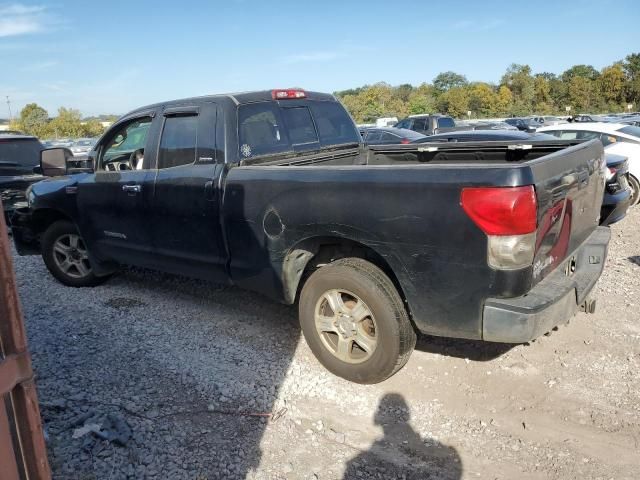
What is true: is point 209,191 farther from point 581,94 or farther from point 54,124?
point 581,94

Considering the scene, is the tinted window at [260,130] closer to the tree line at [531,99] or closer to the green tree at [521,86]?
the tree line at [531,99]

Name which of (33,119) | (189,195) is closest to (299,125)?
(189,195)

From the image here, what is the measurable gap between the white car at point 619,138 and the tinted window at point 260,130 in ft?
22.5

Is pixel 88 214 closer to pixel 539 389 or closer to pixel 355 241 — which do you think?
pixel 355 241

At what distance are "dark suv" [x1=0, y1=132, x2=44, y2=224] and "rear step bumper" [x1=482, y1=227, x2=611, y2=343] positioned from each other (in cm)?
764

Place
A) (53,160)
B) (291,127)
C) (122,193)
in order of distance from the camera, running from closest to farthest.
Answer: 1. (291,127)
2. (122,193)
3. (53,160)

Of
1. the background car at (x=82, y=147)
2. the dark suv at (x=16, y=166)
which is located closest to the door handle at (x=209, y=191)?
the dark suv at (x=16, y=166)

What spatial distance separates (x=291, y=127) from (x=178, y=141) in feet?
3.30

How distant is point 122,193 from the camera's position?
16.3 ft

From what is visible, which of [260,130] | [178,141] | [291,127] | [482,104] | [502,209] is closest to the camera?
[502,209]

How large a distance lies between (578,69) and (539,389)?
86049mm

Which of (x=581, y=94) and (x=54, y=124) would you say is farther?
(x=581, y=94)

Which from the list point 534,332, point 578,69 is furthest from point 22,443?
point 578,69

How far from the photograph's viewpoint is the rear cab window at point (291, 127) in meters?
4.39
